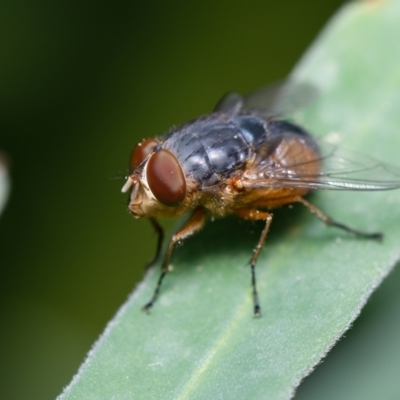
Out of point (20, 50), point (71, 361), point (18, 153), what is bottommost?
point (71, 361)

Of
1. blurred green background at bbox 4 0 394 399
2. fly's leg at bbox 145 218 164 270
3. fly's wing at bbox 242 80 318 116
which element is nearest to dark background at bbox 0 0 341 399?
blurred green background at bbox 4 0 394 399

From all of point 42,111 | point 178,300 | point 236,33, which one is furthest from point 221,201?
point 236,33

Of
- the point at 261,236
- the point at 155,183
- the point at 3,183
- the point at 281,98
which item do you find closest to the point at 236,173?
the point at 261,236

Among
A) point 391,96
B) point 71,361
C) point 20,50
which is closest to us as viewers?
point 391,96

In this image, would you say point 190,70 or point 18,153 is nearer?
point 18,153

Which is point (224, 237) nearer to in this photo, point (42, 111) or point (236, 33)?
point (42, 111)

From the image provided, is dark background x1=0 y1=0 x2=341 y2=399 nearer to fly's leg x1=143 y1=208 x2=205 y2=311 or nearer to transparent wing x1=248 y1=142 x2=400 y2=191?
fly's leg x1=143 y1=208 x2=205 y2=311

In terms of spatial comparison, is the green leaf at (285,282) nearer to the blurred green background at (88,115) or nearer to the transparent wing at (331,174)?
the transparent wing at (331,174)

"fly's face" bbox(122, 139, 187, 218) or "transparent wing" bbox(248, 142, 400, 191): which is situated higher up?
"fly's face" bbox(122, 139, 187, 218)

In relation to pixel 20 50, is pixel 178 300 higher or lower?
lower
